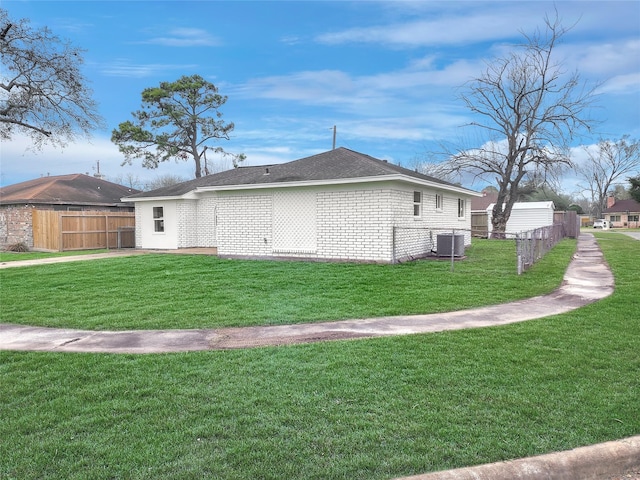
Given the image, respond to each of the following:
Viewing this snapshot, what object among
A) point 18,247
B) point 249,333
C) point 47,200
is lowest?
point 249,333

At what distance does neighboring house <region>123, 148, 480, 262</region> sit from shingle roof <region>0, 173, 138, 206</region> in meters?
11.7

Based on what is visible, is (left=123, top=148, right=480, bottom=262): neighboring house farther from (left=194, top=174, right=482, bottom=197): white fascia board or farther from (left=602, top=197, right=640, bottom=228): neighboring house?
(left=602, top=197, right=640, bottom=228): neighboring house

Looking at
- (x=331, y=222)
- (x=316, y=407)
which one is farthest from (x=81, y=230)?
(x=316, y=407)

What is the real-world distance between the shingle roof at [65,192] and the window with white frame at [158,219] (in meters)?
6.11

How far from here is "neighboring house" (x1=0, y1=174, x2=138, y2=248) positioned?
2194 cm

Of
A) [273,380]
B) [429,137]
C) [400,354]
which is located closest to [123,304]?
[273,380]

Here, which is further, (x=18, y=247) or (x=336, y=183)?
(x=18, y=247)

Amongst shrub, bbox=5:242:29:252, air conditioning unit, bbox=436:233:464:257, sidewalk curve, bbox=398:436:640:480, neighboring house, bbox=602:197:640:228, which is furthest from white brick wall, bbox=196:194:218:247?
neighboring house, bbox=602:197:640:228

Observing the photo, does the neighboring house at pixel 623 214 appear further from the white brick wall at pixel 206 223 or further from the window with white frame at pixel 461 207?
the white brick wall at pixel 206 223

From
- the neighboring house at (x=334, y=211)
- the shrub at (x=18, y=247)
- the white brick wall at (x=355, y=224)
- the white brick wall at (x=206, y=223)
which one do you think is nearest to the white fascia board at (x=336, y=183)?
the neighboring house at (x=334, y=211)

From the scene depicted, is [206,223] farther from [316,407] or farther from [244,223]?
[316,407]

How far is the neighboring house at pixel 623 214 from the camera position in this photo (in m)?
65.7

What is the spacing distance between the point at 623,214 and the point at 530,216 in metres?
46.0

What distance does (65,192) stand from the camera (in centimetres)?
2445
